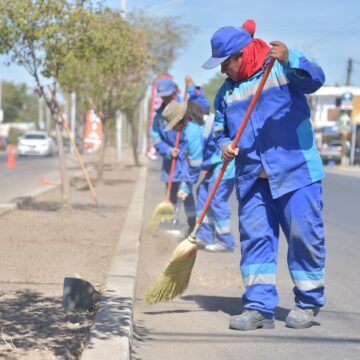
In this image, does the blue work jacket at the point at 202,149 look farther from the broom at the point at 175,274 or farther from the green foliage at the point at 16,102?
the green foliage at the point at 16,102

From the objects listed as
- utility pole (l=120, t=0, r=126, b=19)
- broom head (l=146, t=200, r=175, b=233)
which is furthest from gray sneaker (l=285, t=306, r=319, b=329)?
utility pole (l=120, t=0, r=126, b=19)

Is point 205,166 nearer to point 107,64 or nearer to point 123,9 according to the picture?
point 107,64

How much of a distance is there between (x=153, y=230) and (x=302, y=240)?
5372 millimetres

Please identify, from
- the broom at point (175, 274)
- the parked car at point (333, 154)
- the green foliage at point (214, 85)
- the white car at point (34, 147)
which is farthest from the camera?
the parked car at point (333, 154)

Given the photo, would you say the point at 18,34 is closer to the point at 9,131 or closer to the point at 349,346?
the point at 349,346

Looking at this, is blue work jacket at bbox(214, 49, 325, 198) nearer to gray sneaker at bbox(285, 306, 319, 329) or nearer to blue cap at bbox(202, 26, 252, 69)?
blue cap at bbox(202, 26, 252, 69)

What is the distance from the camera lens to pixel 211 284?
7.40 m

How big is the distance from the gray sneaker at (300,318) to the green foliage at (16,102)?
10707 cm

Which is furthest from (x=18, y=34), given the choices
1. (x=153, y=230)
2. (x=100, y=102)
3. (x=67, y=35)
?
(x=100, y=102)

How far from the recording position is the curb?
4.59m

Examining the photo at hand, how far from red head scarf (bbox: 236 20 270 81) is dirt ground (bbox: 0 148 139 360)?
6.37 feet

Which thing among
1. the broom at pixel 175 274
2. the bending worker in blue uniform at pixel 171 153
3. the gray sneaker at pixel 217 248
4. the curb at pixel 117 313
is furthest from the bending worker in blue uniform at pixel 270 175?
the bending worker in blue uniform at pixel 171 153

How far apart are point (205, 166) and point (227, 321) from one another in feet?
12.6

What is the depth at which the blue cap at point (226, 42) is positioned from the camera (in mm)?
5312
